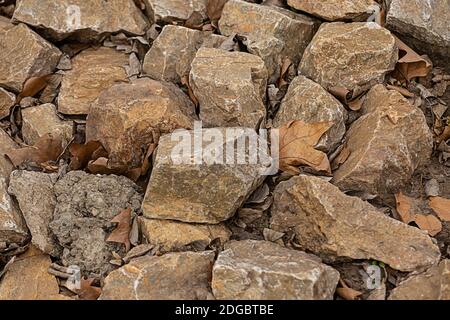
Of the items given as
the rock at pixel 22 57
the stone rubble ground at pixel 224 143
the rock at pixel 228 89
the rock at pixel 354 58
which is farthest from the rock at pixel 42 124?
the rock at pixel 354 58

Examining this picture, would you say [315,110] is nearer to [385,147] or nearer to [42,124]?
[385,147]

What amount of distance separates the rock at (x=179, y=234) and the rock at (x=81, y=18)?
1.25m

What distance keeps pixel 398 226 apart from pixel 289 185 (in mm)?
476

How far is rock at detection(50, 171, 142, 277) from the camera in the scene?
272 centimetres

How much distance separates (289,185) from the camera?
2771 mm

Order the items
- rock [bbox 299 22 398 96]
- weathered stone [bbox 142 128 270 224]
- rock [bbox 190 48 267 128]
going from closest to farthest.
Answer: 1. weathered stone [bbox 142 128 270 224]
2. rock [bbox 190 48 267 128]
3. rock [bbox 299 22 398 96]

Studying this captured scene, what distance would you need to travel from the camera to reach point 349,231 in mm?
2613

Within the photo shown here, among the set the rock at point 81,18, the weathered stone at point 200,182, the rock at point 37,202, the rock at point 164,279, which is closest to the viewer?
the rock at point 164,279

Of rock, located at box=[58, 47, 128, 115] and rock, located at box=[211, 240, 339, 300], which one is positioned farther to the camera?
rock, located at box=[58, 47, 128, 115]

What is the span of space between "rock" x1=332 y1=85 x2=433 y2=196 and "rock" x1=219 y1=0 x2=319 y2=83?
20.8 inches

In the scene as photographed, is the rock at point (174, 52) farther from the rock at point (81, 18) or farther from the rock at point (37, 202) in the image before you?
the rock at point (37, 202)

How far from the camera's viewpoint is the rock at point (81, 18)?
345cm

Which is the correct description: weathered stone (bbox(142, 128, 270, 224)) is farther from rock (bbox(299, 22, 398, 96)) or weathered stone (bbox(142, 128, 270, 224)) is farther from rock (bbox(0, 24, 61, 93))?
rock (bbox(0, 24, 61, 93))

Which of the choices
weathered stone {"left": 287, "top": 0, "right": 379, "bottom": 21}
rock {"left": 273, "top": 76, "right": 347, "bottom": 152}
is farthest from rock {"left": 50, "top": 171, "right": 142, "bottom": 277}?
weathered stone {"left": 287, "top": 0, "right": 379, "bottom": 21}
